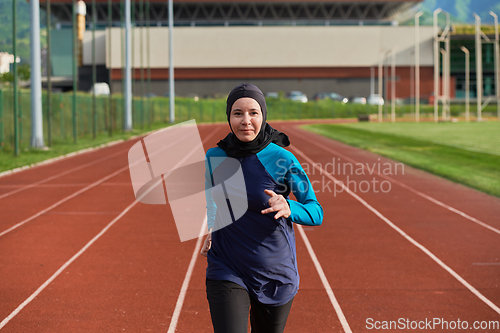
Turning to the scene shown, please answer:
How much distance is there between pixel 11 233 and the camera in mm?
9078

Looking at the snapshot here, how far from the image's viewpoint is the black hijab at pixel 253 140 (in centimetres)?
300

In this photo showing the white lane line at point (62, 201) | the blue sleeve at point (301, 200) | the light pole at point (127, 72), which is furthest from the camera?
the light pole at point (127, 72)

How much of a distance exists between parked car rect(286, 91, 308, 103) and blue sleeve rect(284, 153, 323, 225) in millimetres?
67850

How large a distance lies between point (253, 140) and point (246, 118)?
0.42ft

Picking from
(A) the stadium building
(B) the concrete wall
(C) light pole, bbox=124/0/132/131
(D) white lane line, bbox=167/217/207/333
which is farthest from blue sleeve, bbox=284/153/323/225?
(B) the concrete wall

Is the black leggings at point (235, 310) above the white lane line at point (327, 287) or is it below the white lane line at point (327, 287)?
A: above

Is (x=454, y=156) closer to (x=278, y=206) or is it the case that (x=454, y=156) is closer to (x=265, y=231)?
(x=265, y=231)

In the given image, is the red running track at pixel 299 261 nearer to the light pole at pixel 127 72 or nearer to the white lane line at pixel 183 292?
the white lane line at pixel 183 292

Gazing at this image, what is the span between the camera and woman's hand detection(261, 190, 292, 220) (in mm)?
2834

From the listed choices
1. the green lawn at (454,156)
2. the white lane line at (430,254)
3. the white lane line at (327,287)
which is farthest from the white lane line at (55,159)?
the green lawn at (454,156)

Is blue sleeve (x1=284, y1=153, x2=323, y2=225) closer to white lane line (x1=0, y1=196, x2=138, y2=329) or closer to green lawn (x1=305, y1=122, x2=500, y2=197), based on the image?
white lane line (x1=0, y1=196, x2=138, y2=329)

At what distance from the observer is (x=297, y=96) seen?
73.1 metres

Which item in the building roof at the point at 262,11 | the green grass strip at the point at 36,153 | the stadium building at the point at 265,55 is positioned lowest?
the green grass strip at the point at 36,153

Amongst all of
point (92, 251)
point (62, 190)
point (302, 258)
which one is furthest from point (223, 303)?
point (62, 190)
